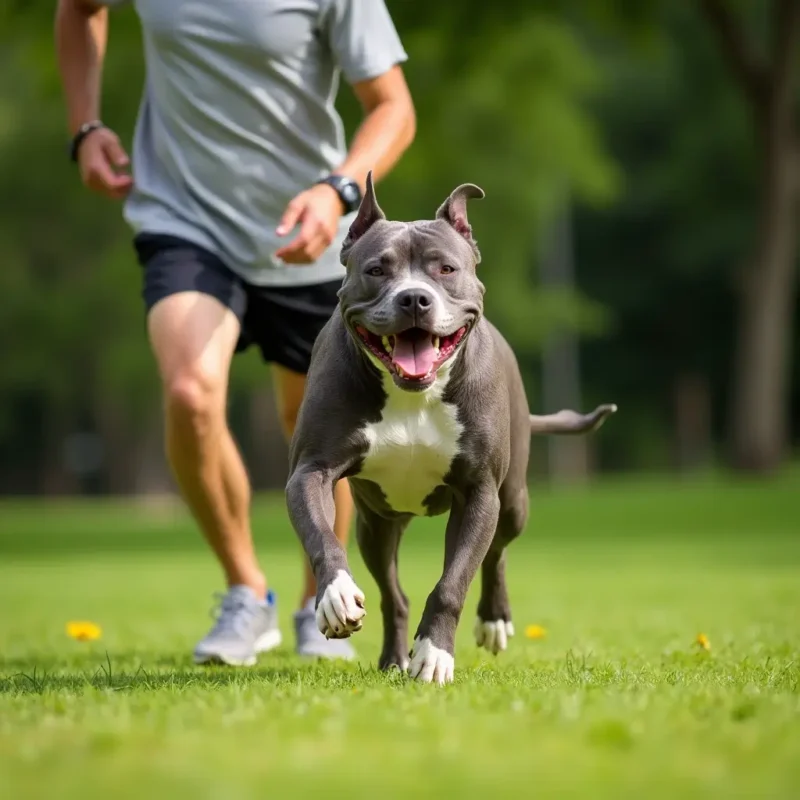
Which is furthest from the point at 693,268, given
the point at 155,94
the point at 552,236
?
the point at 155,94

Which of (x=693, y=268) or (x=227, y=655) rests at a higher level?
(x=227, y=655)

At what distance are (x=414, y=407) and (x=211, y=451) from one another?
140 centimetres

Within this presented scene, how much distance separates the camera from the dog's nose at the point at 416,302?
4.43 meters

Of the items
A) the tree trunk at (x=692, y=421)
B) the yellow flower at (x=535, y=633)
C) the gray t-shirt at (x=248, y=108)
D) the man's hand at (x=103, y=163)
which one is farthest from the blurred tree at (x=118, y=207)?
the tree trunk at (x=692, y=421)

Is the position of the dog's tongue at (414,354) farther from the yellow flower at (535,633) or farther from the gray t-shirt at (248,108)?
the yellow flower at (535,633)

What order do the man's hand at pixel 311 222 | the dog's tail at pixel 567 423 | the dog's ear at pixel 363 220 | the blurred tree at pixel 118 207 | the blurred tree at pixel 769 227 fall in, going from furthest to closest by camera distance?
the blurred tree at pixel 769 227
the blurred tree at pixel 118 207
the dog's tail at pixel 567 423
the man's hand at pixel 311 222
the dog's ear at pixel 363 220

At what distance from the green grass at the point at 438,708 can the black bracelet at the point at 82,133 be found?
209 centimetres

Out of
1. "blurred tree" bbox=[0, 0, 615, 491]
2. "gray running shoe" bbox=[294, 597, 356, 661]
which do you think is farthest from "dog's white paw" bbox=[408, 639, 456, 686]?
"blurred tree" bbox=[0, 0, 615, 491]

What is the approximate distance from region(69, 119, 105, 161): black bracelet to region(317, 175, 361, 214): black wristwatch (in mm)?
1285

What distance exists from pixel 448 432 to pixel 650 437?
45.8 meters

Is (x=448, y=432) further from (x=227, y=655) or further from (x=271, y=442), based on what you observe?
(x=271, y=442)

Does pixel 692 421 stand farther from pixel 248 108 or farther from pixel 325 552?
pixel 325 552

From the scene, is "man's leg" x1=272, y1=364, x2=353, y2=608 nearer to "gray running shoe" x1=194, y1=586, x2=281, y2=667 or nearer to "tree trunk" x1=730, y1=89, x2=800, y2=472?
"gray running shoe" x1=194, y1=586, x2=281, y2=667

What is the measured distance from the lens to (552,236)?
41562 mm
